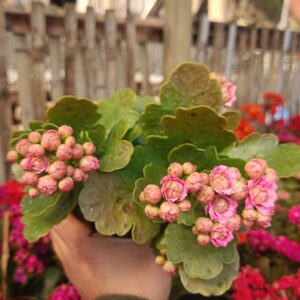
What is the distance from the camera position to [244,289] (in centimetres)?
55

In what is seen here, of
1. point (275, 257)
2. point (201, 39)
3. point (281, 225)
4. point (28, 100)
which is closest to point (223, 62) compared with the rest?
point (201, 39)

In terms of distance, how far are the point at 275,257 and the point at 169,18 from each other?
1.46 meters

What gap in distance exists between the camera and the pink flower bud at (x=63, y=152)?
37cm

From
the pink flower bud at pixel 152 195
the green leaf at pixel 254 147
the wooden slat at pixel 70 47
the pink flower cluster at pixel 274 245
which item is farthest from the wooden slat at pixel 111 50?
the pink flower bud at pixel 152 195

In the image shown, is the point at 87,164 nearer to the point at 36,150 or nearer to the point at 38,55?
the point at 36,150

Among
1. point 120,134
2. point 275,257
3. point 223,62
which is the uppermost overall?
point 223,62

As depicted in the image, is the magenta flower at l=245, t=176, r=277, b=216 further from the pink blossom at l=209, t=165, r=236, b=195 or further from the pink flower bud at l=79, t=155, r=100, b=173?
the pink flower bud at l=79, t=155, r=100, b=173

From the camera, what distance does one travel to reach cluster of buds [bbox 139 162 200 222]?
0.34 meters

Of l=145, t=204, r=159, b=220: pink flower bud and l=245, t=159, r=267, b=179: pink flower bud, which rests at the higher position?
l=245, t=159, r=267, b=179: pink flower bud

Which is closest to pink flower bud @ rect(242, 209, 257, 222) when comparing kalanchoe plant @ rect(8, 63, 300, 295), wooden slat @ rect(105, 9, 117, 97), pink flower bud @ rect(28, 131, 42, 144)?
kalanchoe plant @ rect(8, 63, 300, 295)

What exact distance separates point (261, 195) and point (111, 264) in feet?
Answer: 0.70

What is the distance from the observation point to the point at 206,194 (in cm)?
35

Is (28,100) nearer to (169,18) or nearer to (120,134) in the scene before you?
(169,18)

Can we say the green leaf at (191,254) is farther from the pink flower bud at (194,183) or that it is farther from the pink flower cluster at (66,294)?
the pink flower cluster at (66,294)
